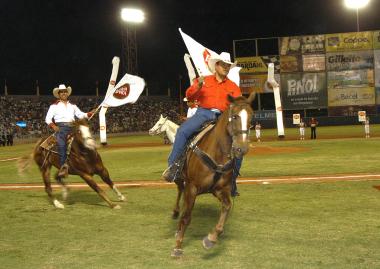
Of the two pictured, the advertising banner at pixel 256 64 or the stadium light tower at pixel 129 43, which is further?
the advertising banner at pixel 256 64

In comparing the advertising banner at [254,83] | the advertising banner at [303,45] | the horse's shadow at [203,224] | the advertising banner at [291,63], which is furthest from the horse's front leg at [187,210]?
the advertising banner at [303,45]

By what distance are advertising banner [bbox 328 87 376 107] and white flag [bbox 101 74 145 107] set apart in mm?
39383

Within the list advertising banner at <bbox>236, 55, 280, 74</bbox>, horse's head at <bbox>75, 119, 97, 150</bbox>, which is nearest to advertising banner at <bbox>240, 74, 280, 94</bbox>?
advertising banner at <bbox>236, 55, 280, 74</bbox>

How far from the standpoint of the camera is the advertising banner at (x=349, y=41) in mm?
46781

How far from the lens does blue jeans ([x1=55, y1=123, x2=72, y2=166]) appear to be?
35.3ft

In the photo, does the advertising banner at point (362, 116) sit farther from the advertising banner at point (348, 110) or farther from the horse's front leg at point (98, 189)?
the horse's front leg at point (98, 189)

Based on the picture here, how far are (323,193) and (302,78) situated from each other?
3843cm

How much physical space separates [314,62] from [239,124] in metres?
43.8

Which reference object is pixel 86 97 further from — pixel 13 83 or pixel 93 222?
pixel 93 222

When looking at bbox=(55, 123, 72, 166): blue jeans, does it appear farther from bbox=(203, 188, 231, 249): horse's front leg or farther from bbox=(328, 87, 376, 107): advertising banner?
bbox=(328, 87, 376, 107): advertising banner

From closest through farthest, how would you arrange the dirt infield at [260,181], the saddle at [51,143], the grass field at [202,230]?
the grass field at [202,230], the saddle at [51,143], the dirt infield at [260,181]

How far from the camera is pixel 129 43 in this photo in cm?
4212

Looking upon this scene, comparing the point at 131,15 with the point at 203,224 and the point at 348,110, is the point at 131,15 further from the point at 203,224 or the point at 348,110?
the point at 203,224

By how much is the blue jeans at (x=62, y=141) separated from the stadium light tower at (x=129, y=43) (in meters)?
30.6
